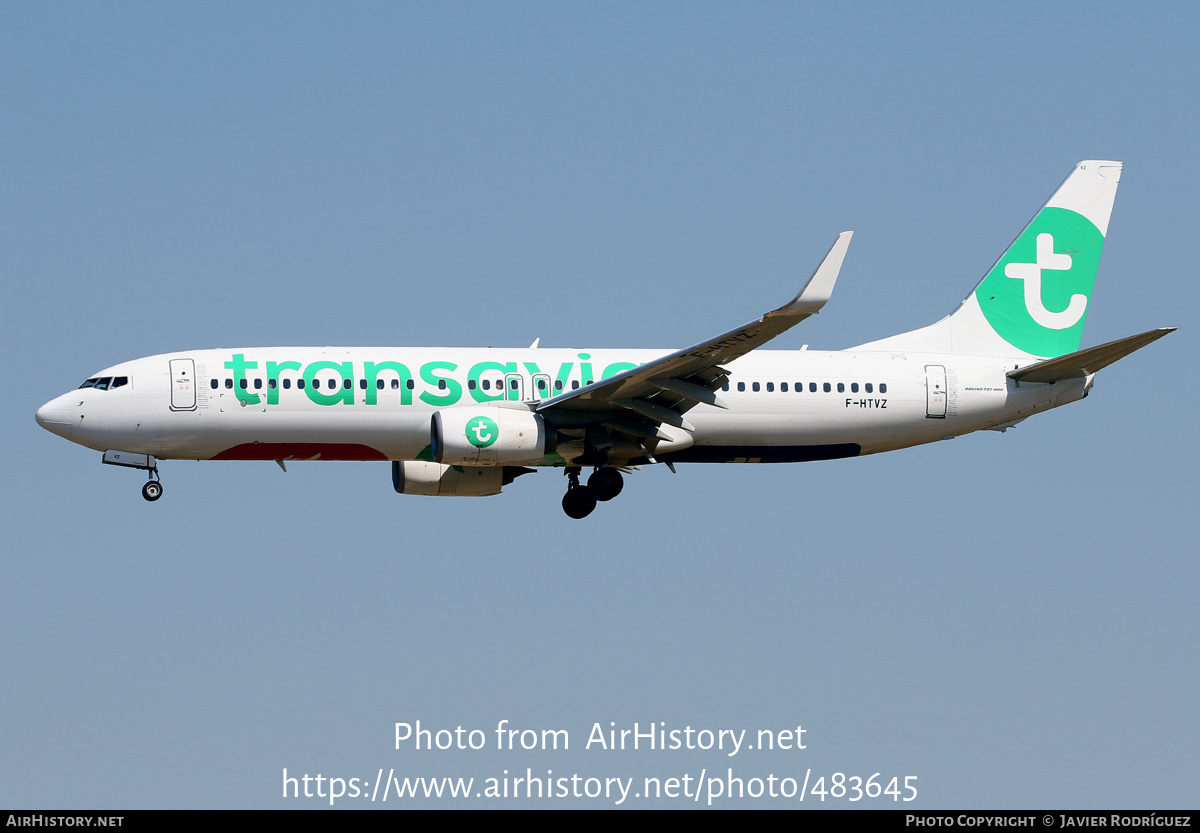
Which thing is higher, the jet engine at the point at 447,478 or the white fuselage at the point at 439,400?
the white fuselage at the point at 439,400

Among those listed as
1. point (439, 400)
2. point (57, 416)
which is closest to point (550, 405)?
point (439, 400)

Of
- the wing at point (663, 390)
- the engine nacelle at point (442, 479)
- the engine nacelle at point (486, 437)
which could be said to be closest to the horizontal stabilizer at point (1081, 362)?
the wing at point (663, 390)

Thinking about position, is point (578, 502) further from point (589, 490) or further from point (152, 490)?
point (152, 490)

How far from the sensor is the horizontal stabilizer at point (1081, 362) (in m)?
40.6

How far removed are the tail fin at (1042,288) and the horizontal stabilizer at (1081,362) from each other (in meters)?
2.21

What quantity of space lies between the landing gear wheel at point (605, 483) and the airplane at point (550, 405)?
48 mm

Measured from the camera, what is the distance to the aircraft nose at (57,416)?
134ft

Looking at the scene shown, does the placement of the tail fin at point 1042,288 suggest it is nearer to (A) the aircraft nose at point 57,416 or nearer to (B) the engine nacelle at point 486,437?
(B) the engine nacelle at point 486,437

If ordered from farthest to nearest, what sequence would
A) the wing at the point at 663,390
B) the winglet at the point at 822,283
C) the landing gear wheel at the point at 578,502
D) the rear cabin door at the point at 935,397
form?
the rear cabin door at the point at 935,397 < the landing gear wheel at the point at 578,502 < the wing at the point at 663,390 < the winglet at the point at 822,283

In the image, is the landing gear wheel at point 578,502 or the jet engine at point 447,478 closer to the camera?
the landing gear wheel at point 578,502

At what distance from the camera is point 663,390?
133 ft

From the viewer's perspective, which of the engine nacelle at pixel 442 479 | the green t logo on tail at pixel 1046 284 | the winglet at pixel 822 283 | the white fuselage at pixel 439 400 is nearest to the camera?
the winglet at pixel 822 283

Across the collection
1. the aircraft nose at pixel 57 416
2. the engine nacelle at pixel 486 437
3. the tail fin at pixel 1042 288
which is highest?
the tail fin at pixel 1042 288

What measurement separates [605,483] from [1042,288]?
48.1 ft
